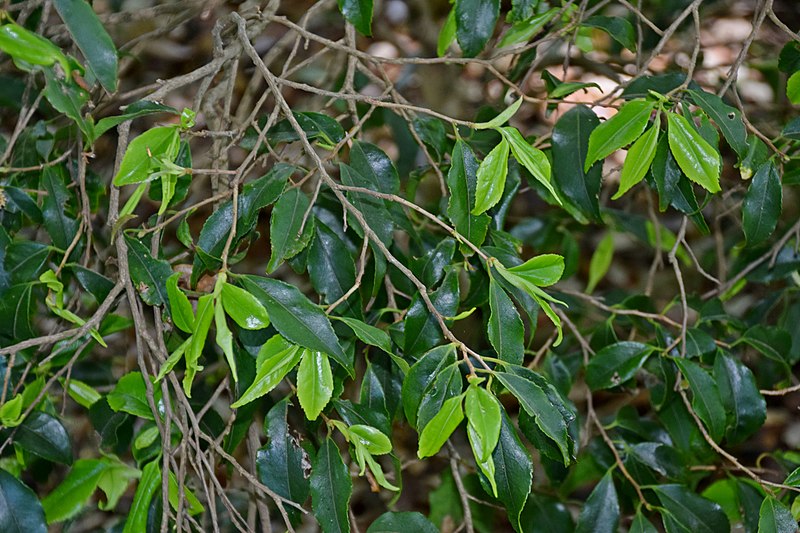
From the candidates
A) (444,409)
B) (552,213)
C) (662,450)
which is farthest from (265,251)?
(444,409)

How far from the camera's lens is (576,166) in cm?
95

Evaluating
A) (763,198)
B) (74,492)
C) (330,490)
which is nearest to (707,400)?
(763,198)

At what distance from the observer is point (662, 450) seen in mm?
1068

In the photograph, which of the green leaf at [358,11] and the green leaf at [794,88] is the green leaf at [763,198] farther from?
the green leaf at [358,11]

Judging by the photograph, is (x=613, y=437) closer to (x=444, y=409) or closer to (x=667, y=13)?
(x=444, y=409)

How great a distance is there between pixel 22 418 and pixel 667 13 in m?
1.38

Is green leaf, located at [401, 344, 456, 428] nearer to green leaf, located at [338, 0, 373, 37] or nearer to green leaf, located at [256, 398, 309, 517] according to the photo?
green leaf, located at [256, 398, 309, 517]

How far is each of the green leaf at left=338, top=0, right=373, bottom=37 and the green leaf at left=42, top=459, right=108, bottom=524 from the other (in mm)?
595

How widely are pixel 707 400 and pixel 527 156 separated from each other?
1.31 feet

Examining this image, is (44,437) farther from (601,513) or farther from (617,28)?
(617,28)

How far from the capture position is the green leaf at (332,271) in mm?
877

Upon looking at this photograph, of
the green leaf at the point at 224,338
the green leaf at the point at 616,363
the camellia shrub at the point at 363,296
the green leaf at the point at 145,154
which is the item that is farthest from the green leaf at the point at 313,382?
the green leaf at the point at 616,363

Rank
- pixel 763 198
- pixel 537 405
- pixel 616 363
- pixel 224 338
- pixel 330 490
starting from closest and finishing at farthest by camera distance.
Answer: pixel 224 338, pixel 537 405, pixel 330 490, pixel 763 198, pixel 616 363

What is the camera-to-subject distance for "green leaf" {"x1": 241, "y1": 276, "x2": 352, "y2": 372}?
28.3 inches
